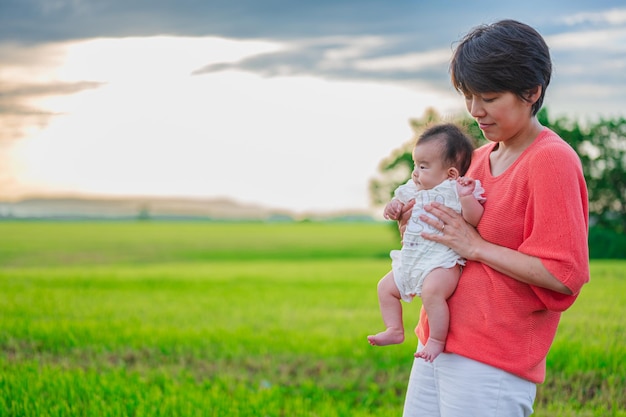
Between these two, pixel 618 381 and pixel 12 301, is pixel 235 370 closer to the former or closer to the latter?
pixel 618 381

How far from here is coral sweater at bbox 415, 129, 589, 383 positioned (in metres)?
2.52

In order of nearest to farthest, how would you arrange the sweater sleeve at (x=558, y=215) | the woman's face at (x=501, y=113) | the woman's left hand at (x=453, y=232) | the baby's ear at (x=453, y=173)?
the sweater sleeve at (x=558, y=215), the woman's face at (x=501, y=113), the woman's left hand at (x=453, y=232), the baby's ear at (x=453, y=173)

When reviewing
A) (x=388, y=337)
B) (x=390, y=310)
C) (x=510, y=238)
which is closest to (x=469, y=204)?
(x=510, y=238)

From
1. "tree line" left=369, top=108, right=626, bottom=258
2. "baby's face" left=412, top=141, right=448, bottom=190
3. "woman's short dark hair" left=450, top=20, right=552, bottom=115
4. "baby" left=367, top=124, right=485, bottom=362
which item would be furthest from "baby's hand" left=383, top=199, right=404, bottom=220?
"tree line" left=369, top=108, right=626, bottom=258

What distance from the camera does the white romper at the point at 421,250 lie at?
2.86 metres

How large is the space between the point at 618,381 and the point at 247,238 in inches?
1539

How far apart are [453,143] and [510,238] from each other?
60 cm

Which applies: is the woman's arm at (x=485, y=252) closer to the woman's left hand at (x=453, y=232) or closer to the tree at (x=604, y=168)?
the woman's left hand at (x=453, y=232)

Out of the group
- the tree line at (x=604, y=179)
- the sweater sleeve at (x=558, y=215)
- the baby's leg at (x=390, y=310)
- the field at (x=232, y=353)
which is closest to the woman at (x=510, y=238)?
the sweater sleeve at (x=558, y=215)

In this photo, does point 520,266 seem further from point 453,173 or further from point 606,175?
point 606,175

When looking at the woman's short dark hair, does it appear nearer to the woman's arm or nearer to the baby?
the baby

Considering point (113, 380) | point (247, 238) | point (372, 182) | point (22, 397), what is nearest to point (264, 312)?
point (113, 380)

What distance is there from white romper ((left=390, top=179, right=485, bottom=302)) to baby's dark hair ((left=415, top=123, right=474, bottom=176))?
159 millimetres

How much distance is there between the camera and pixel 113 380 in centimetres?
622
